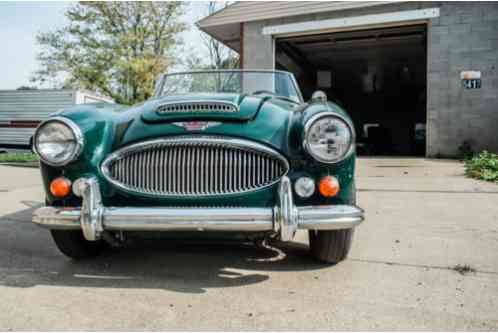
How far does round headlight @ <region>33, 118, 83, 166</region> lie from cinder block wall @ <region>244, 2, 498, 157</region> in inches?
390

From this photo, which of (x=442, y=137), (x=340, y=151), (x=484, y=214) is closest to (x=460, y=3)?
(x=442, y=137)

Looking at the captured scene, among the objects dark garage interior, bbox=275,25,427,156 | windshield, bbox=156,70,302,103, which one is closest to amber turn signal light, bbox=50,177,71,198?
windshield, bbox=156,70,302,103

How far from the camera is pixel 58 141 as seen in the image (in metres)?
2.34

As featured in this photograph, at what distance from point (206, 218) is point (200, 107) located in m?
0.74

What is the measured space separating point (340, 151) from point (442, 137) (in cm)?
935

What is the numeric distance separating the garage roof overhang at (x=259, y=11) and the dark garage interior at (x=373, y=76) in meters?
1.04

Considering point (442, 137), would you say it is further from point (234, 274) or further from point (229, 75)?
point (234, 274)

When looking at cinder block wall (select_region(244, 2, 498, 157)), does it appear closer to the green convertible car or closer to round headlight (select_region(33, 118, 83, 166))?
the green convertible car

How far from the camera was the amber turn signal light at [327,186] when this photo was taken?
2.21 m

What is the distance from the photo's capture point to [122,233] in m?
2.27

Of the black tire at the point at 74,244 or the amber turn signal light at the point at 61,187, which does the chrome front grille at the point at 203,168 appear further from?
the black tire at the point at 74,244

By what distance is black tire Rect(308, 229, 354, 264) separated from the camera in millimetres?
2412

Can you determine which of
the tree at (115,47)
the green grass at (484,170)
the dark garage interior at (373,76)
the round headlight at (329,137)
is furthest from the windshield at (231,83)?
the tree at (115,47)

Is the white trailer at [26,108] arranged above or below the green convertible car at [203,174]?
above
